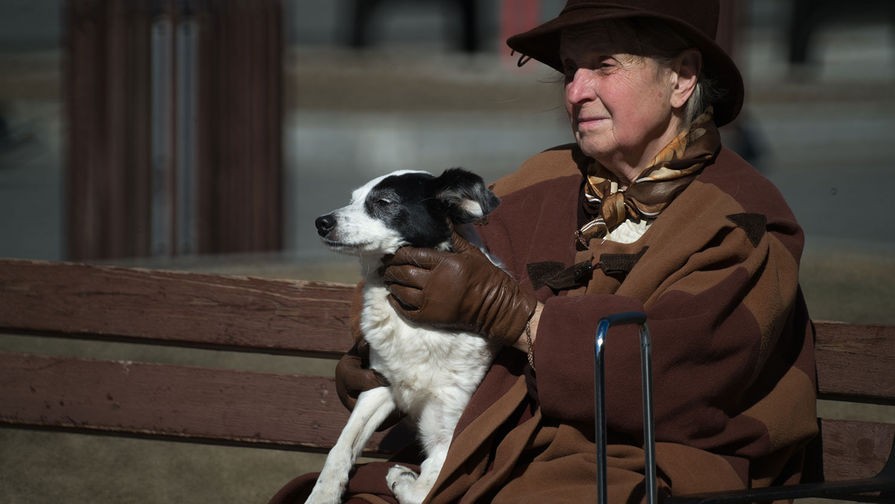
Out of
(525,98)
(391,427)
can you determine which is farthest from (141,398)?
(525,98)

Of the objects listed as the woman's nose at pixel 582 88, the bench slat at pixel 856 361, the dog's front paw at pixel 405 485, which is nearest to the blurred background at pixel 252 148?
the woman's nose at pixel 582 88

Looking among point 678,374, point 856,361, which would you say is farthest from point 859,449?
point 678,374

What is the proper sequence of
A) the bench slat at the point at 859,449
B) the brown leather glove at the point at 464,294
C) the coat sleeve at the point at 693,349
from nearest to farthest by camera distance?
the coat sleeve at the point at 693,349 → the brown leather glove at the point at 464,294 → the bench slat at the point at 859,449

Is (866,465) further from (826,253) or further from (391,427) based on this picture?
(826,253)

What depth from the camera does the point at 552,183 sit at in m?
2.99

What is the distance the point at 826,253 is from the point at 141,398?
15.5 feet

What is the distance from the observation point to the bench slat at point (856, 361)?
2896 mm

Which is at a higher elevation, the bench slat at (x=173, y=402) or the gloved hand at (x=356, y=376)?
the gloved hand at (x=356, y=376)

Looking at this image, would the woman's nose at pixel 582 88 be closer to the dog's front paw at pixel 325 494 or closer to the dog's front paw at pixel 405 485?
the dog's front paw at pixel 405 485

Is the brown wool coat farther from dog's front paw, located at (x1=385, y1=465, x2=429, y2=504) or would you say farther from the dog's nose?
the dog's nose

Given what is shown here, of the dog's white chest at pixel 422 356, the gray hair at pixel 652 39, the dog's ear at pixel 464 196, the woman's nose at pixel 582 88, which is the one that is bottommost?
the dog's white chest at pixel 422 356

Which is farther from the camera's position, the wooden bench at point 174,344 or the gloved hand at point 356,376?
the wooden bench at point 174,344

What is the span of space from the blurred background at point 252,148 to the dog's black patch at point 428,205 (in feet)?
1.99

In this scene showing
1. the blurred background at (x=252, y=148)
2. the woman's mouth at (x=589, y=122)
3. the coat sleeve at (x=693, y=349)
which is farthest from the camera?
the blurred background at (x=252, y=148)
